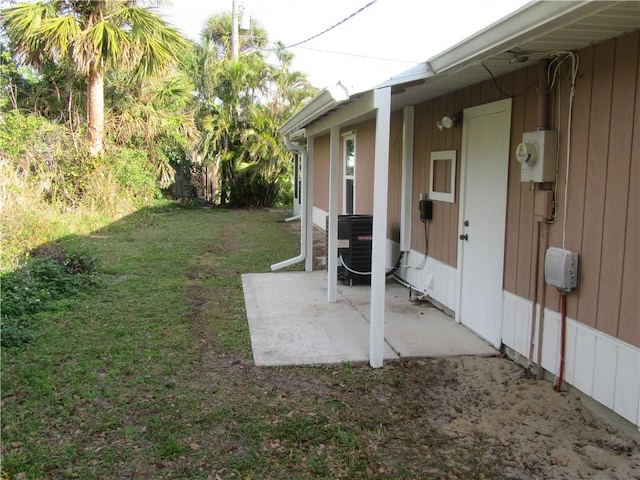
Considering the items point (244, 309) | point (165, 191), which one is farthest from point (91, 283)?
point (165, 191)

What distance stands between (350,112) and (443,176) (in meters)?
1.52

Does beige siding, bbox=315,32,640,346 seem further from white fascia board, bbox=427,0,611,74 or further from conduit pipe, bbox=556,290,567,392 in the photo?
white fascia board, bbox=427,0,611,74

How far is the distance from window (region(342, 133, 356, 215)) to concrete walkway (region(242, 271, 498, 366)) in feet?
11.5


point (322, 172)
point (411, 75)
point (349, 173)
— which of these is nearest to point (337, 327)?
point (411, 75)

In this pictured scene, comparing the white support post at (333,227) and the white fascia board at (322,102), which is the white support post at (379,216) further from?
the white support post at (333,227)

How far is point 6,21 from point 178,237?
245 inches

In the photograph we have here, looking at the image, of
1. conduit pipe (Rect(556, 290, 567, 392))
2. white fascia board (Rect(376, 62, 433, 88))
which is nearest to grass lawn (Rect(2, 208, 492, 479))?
conduit pipe (Rect(556, 290, 567, 392))

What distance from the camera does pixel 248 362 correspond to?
434 centimetres

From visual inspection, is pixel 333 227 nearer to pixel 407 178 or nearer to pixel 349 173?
pixel 407 178

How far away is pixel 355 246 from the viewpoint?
716 cm

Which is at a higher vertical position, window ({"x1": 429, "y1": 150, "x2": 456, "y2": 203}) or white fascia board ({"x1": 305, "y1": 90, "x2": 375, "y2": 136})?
white fascia board ({"x1": 305, "y1": 90, "x2": 375, "y2": 136})

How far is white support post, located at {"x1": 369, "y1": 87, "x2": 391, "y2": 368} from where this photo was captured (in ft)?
13.1

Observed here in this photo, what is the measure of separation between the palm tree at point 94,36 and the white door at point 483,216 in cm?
964

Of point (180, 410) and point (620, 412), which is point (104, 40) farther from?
point (620, 412)
